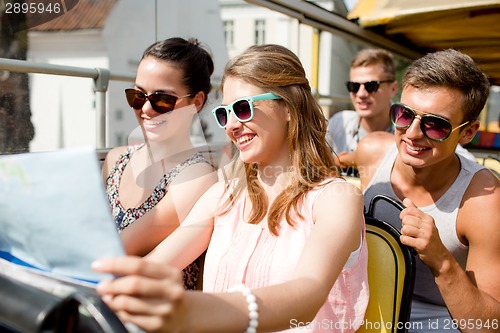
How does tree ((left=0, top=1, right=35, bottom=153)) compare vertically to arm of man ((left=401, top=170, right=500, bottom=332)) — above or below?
above

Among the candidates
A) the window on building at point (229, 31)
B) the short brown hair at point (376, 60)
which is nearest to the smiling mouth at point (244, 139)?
the short brown hair at point (376, 60)

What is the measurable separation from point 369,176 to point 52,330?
1711mm

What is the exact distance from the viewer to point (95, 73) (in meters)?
2.14

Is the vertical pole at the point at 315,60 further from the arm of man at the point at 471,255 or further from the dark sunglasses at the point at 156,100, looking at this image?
the arm of man at the point at 471,255

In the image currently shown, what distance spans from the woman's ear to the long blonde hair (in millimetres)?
427

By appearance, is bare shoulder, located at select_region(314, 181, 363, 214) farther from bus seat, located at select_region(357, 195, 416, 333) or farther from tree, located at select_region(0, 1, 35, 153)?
tree, located at select_region(0, 1, 35, 153)

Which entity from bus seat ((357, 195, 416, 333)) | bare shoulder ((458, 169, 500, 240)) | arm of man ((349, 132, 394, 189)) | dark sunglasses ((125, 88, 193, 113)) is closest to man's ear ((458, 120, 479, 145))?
bare shoulder ((458, 169, 500, 240))

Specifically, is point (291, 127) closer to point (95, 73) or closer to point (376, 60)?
point (95, 73)

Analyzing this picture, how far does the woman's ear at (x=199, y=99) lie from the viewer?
2.03 metres

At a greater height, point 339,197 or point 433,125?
point 433,125

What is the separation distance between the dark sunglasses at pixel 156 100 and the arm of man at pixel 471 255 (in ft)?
3.09

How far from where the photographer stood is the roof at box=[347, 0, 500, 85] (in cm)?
353

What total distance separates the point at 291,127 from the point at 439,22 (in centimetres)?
283

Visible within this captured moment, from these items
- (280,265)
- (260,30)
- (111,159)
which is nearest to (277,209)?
(280,265)
